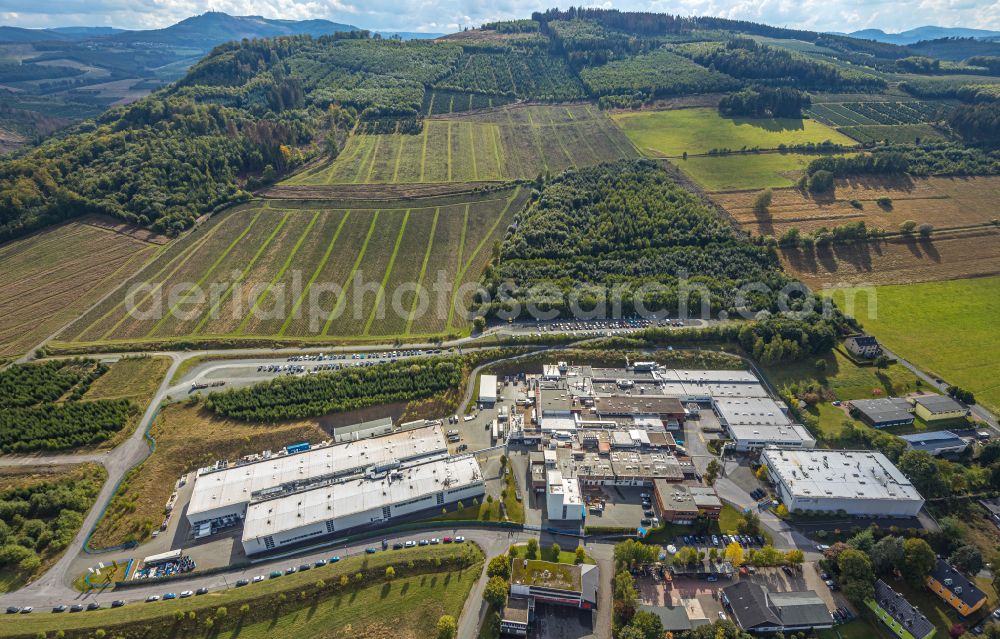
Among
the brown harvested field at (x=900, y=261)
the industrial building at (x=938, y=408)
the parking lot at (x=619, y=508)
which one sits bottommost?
the parking lot at (x=619, y=508)

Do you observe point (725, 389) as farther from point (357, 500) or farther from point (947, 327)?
point (357, 500)

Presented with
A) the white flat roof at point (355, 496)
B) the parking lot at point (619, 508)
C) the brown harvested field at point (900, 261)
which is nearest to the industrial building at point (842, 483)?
the parking lot at point (619, 508)

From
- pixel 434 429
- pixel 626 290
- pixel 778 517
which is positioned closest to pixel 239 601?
pixel 434 429

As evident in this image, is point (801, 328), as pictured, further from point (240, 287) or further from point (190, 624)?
point (240, 287)

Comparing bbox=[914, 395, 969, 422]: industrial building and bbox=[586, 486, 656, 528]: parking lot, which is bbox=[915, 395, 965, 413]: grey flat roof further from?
bbox=[586, 486, 656, 528]: parking lot

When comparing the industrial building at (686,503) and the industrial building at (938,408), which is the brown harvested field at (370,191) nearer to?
the industrial building at (686,503)

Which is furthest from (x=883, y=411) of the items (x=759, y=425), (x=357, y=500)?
(x=357, y=500)
